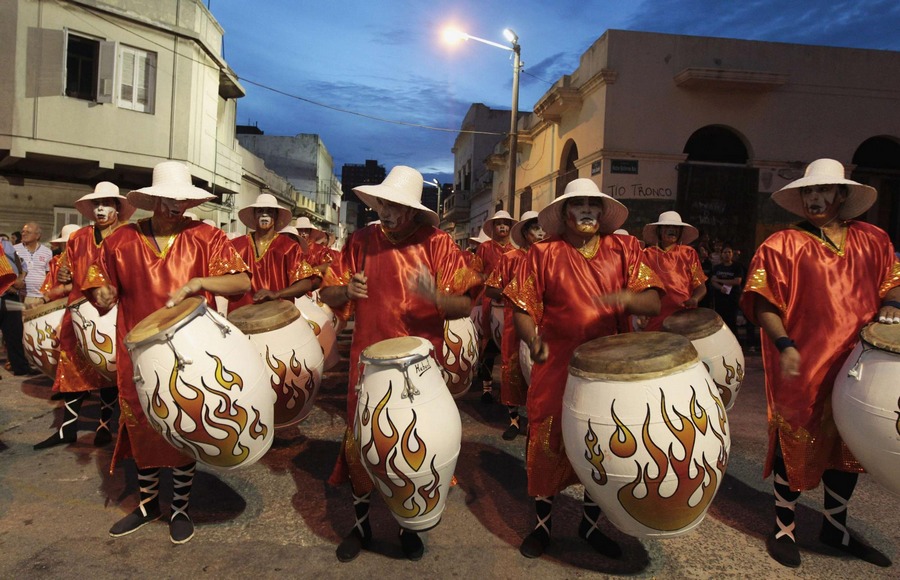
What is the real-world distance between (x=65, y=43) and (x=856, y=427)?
54.0 ft

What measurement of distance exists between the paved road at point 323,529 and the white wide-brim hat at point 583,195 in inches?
69.2

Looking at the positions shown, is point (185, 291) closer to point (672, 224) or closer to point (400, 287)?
point (400, 287)

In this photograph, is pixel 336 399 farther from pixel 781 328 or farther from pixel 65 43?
pixel 65 43

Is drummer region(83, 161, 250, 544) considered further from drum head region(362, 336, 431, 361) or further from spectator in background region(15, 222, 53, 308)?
spectator in background region(15, 222, 53, 308)

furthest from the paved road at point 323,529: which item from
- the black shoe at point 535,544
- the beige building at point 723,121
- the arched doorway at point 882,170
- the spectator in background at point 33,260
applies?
the arched doorway at point 882,170

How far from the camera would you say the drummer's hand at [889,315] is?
2.87 m

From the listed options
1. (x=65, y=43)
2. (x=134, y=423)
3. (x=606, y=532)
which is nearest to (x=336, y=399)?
(x=134, y=423)

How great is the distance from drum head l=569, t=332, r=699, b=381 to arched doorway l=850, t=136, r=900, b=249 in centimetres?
1547

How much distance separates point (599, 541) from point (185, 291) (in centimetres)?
256

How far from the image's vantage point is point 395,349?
110 inches

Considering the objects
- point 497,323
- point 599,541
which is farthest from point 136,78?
point 599,541

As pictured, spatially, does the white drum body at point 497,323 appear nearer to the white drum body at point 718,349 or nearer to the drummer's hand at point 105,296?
the white drum body at point 718,349

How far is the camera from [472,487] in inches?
161

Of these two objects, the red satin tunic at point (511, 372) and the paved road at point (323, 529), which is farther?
the red satin tunic at point (511, 372)
